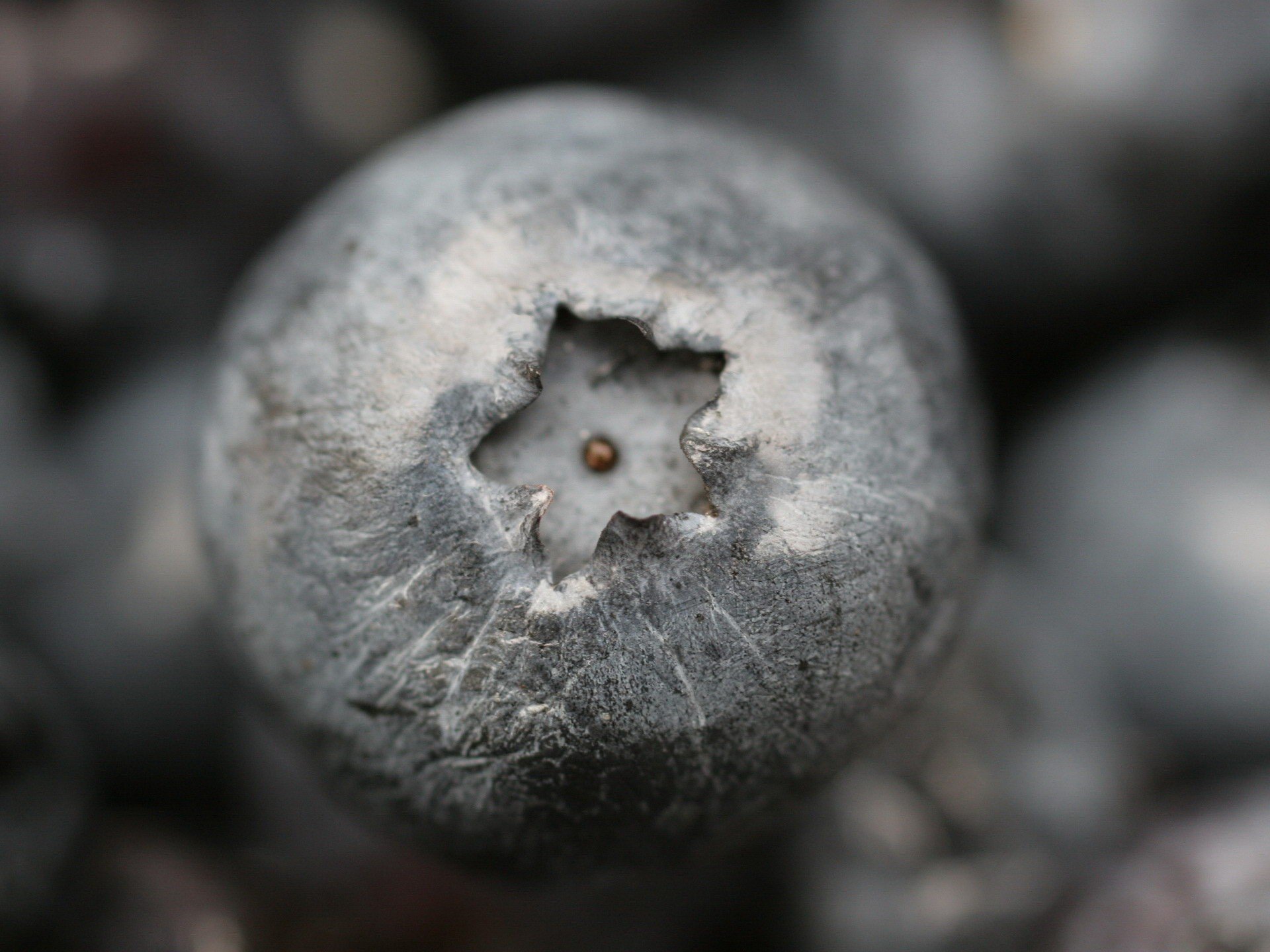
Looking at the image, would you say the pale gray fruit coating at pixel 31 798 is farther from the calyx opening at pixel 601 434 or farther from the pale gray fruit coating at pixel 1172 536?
the pale gray fruit coating at pixel 1172 536

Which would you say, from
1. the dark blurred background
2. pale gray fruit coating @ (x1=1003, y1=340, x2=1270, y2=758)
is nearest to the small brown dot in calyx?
the dark blurred background

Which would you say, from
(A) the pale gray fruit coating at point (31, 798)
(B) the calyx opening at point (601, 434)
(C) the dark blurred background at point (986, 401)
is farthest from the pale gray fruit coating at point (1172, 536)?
(A) the pale gray fruit coating at point (31, 798)

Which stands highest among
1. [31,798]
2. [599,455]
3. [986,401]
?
[986,401]

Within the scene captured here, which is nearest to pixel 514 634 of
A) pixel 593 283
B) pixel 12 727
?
pixel 593 283

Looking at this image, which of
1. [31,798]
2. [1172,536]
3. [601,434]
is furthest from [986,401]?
[31,798]

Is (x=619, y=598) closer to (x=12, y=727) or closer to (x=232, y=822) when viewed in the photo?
(x=12, y=727)

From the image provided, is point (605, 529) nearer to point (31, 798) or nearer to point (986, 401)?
point (31, 798)
